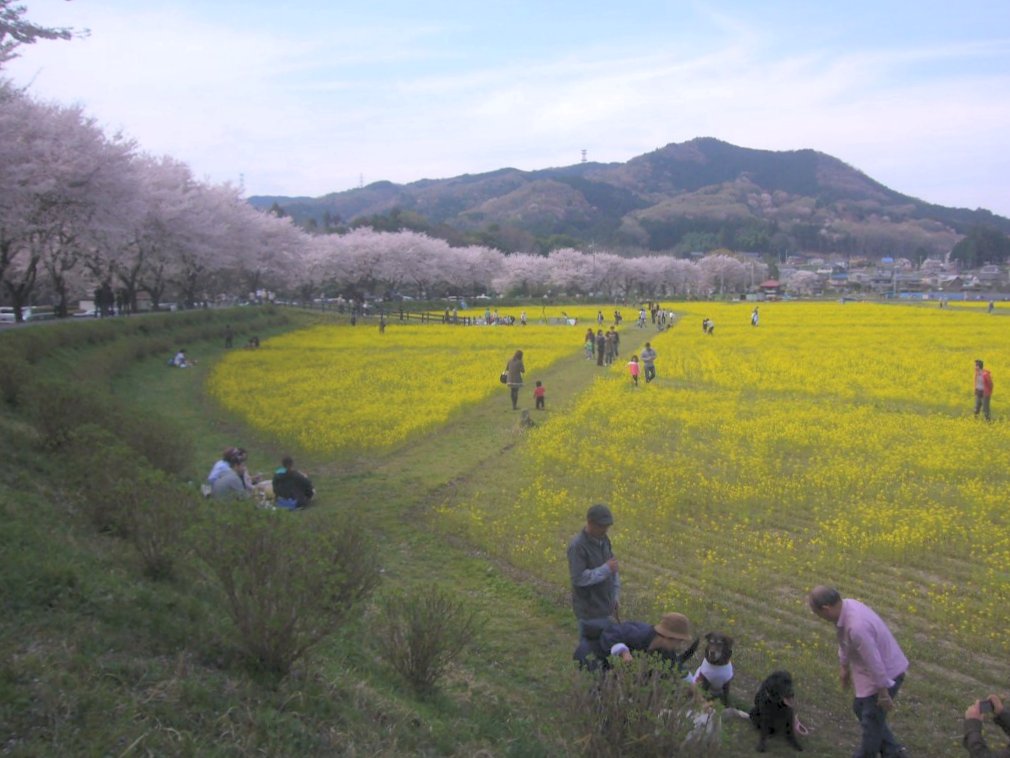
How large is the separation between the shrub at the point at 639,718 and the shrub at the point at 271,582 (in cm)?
153

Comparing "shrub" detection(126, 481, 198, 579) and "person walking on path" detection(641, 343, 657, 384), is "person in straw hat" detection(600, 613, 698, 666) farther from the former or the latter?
"person walking on path" detection(641, 343, 657, 384)

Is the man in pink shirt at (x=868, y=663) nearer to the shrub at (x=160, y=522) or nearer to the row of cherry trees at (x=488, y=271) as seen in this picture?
the shrub at (x=160, y=522)

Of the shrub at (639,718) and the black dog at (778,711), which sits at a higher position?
the shrub at (639,718)

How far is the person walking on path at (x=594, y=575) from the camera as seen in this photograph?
5.34 metres

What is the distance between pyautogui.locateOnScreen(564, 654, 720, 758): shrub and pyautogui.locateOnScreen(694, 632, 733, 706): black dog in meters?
1.75

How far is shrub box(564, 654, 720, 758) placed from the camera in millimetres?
3555

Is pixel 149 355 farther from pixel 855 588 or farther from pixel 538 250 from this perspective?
pixel 538 250

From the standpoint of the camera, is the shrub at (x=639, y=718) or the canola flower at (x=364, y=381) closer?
the shrub at (x=639, y=718)

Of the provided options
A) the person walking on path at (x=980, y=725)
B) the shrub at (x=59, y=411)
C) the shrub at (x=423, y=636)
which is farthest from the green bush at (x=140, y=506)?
the person walking on path at (x=980, y=725)

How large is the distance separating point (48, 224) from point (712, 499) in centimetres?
2285

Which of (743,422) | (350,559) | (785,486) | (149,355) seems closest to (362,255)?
(149,355)

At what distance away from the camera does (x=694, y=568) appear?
324 inches

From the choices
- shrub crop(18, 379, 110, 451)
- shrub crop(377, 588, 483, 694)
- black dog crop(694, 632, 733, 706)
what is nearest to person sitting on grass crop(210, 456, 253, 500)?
shrub crop(18, 379, 110, 451)

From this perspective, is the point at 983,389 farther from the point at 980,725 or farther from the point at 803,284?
the point at 803,284
